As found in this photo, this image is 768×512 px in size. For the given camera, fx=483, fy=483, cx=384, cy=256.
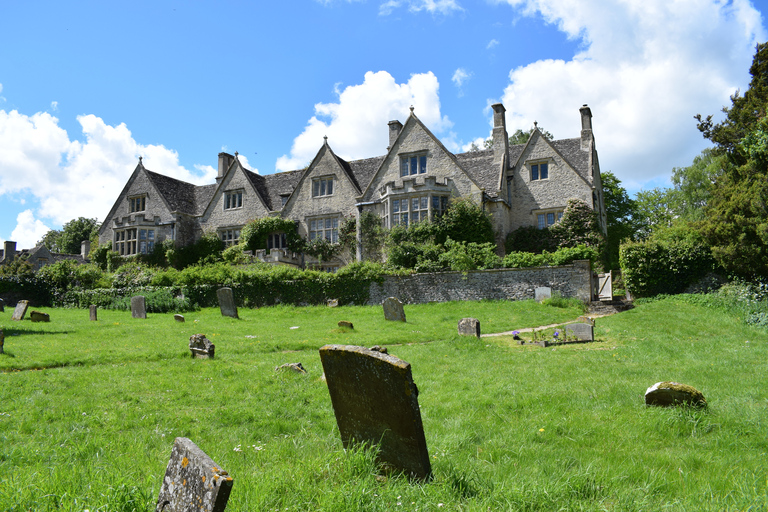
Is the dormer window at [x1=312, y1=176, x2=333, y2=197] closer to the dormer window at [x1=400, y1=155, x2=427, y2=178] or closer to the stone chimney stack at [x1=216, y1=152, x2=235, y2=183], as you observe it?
the dormer window at [x1=400, y1=155, x2=427, y2=178]

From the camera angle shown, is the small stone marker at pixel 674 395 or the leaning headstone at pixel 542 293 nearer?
the small stone marker at pixel 674 395

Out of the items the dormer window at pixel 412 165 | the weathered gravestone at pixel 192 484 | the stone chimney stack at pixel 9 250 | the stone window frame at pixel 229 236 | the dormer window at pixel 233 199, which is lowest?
the weathered gravestone at pixel 192 484

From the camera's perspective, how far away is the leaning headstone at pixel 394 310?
19922 millimetres

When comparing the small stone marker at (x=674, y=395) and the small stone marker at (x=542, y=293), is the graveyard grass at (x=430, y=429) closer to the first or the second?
the small stone marker at (x=674, y=395)

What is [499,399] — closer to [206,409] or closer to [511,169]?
[206,409]

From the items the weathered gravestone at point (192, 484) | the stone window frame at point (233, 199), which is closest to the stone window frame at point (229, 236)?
the stone window frame at point (233, 199)

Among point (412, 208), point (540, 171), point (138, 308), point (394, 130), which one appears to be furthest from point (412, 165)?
point (138, 308)

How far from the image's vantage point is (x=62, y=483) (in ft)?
13.4

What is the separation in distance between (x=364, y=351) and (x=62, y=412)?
5.05 m

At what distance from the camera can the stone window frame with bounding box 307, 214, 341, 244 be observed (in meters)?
38.8

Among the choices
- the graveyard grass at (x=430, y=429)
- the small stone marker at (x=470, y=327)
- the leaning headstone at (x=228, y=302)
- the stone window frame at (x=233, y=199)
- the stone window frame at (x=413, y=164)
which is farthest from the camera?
the stone window frame at (x=233, y=199)

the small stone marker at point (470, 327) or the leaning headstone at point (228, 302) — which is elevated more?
the leaning headstone at point (228, 302)

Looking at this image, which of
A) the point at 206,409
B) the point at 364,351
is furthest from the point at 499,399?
the point at 206,409

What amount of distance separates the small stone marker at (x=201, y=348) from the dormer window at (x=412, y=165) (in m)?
26.7
